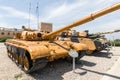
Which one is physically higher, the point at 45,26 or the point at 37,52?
the point at 45,26

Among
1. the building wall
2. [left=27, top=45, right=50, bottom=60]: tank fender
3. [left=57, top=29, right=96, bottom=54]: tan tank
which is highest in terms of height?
the building wall

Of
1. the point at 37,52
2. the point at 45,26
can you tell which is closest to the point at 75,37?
the point at 45,26

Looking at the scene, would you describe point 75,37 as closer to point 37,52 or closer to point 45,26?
point 45,26

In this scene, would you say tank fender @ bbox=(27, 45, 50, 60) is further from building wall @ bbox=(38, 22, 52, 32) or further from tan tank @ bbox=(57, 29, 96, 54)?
tan tank @ bbox=(57, 29, 96, 54)

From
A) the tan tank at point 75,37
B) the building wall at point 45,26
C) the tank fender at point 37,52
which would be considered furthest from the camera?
the tan tank at point 75,37

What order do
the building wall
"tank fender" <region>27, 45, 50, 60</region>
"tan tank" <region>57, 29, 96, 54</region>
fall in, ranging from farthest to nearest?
"tan tank" <region>57, 29, 96, 54</region> → the building wall → "tank fender" <region>27, 45, 50, 60</region>

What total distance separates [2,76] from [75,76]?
9.55ft

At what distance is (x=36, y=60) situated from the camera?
5.62 metres

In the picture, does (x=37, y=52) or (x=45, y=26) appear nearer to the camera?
(x=37, y=52)

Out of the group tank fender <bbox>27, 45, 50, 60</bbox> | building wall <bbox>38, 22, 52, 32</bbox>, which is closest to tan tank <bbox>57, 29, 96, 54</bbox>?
building wall <bbox>38, 22, 52, 32</bbox>

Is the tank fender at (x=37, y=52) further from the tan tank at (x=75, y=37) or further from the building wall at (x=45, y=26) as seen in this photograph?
the tan tank at (x=75, y=37)

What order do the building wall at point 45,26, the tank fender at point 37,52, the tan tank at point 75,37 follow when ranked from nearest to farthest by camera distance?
the tank fender at point 37,52 < the building wall at point 45,26 < the tan tank at point 75,37

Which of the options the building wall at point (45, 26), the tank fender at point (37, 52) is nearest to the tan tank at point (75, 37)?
the building wall at point (45, 26)

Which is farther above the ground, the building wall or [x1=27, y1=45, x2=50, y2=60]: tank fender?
the building wall
